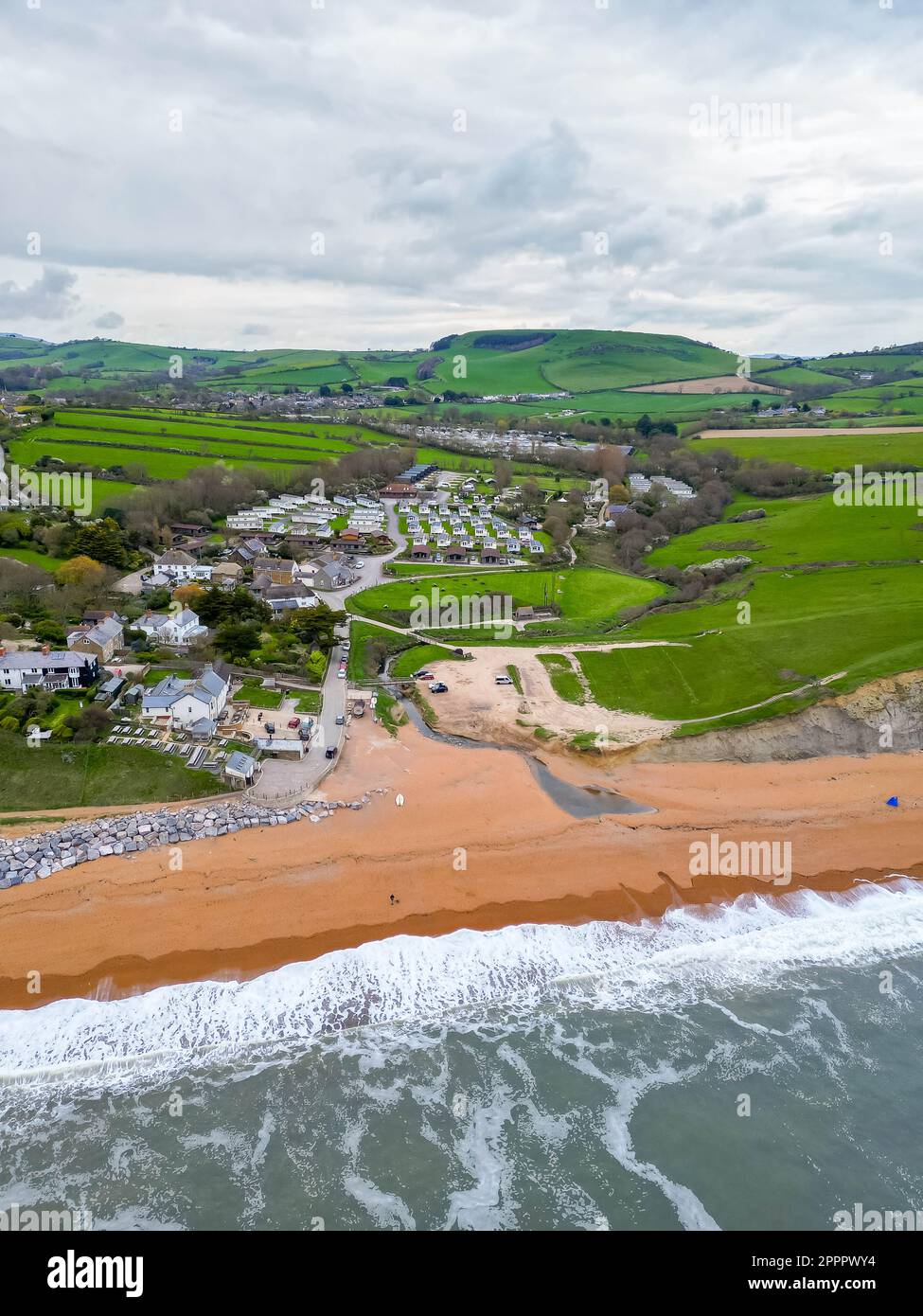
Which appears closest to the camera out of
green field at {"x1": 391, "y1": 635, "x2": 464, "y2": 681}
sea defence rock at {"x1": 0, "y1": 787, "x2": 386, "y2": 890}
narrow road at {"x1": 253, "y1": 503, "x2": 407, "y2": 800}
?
sea defence rock at {"x1": 0, "y1": 787, "x2": 386, "y2": 890}

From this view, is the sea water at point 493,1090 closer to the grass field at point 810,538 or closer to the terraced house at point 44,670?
the terraced house at point 44,670

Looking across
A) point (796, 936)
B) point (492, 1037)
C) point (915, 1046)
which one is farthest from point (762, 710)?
point (492, 1037)

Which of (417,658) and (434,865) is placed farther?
(417,658)

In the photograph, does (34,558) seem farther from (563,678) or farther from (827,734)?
(827,734)

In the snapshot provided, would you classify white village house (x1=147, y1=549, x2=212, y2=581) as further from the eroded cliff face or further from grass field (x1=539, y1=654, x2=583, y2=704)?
the eroded cliff face

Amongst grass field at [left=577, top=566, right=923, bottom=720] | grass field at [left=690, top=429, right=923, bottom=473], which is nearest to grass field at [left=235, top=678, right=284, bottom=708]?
grass field at [left=577, top=566, right=923, bottom=720]

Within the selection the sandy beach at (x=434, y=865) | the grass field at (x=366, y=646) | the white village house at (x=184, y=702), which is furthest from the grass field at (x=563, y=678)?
the white village house at (x=184, y=702)

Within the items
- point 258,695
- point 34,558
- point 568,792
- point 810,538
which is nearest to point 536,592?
point 810,538
